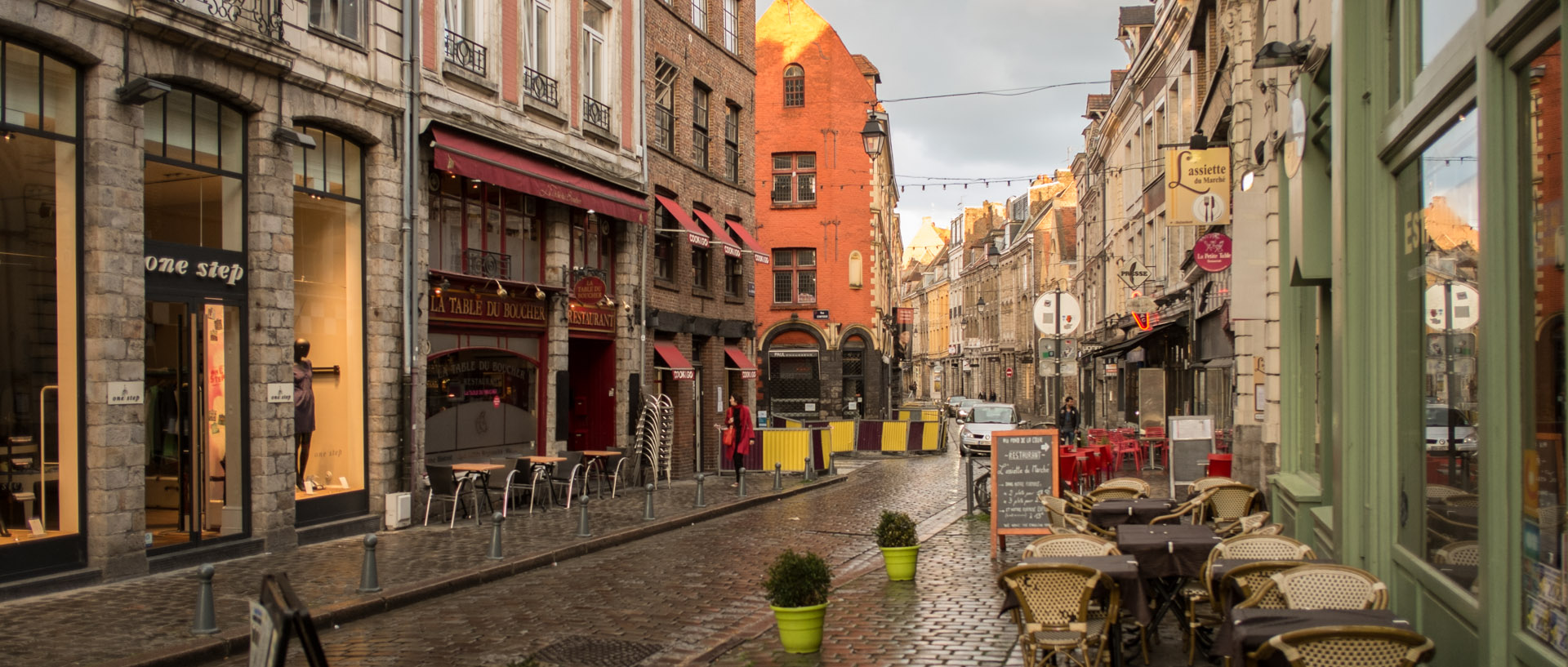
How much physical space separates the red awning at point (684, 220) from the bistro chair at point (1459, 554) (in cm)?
1969

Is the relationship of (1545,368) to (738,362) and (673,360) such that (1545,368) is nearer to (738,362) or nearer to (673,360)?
(673,360)

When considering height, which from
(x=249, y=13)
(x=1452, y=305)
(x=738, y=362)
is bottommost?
(x=738, y=362)

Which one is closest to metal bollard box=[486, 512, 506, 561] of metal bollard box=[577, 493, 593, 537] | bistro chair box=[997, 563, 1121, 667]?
metal bollard box=[577, 493, 593, 537]

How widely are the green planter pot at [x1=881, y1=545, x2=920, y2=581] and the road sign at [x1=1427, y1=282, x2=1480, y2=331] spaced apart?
5855 mm

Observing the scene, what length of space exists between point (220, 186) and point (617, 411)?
11.1 meters

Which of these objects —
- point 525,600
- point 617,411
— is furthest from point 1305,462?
point 617,411

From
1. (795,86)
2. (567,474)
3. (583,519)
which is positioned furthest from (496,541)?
(795,86)

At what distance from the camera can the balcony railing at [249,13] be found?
12.4 meters

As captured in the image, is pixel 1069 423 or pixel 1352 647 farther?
pixel 1069 423

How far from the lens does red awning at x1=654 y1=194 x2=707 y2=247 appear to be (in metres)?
25.1

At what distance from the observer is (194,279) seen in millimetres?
12539

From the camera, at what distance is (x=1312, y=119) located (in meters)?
→ 10.4

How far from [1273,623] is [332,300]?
1244cm

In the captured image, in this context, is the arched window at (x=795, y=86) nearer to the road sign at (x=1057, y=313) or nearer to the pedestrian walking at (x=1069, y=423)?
the pedestrian walking at (x=1069, y=423)
